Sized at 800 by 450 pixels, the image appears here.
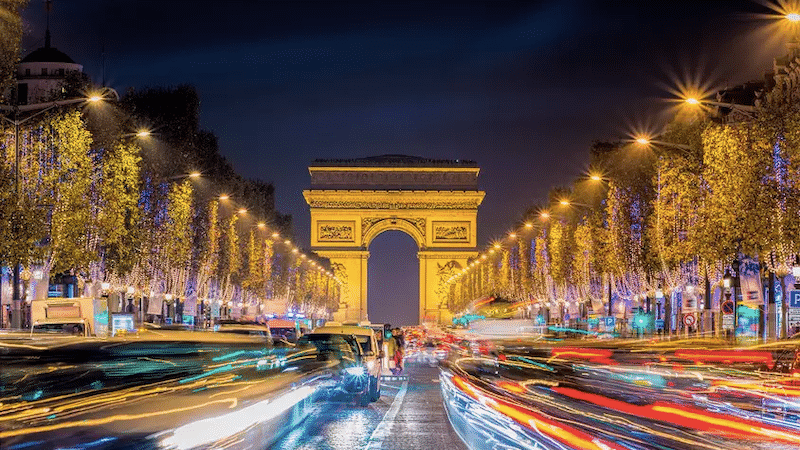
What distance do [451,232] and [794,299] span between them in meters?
120

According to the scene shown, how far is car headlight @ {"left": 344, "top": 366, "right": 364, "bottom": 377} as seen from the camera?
2517 cm

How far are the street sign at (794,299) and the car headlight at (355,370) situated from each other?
13.0 meters

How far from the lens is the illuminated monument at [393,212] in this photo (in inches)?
5925

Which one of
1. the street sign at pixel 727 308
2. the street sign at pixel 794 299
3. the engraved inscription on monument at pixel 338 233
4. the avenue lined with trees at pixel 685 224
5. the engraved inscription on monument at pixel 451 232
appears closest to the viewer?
the street sign at pixel 794 299

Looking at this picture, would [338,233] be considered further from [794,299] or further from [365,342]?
[365,342]

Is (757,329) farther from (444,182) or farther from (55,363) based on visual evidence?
(444,182)

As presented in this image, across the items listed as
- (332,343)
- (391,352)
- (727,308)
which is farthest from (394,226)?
(332,343)

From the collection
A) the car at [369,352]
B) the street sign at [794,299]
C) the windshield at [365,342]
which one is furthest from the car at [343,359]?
the street sign at [794,299]

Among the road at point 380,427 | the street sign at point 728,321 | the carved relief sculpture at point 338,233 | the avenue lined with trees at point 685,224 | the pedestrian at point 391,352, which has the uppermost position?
the carved relief sculpture at point 338,233

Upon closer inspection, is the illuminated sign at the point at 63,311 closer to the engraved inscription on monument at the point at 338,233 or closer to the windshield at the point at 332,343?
the windshield at the point at 332,343

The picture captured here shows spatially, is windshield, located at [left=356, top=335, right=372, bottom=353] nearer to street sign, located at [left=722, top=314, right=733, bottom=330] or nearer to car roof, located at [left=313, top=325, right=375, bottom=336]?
car roof, located at [left=313, top=325, right=375, bottom=336]

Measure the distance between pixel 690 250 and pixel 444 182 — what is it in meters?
105

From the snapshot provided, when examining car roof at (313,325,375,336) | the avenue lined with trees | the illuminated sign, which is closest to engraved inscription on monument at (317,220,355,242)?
the avenue lined with trees

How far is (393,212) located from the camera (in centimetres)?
15125
